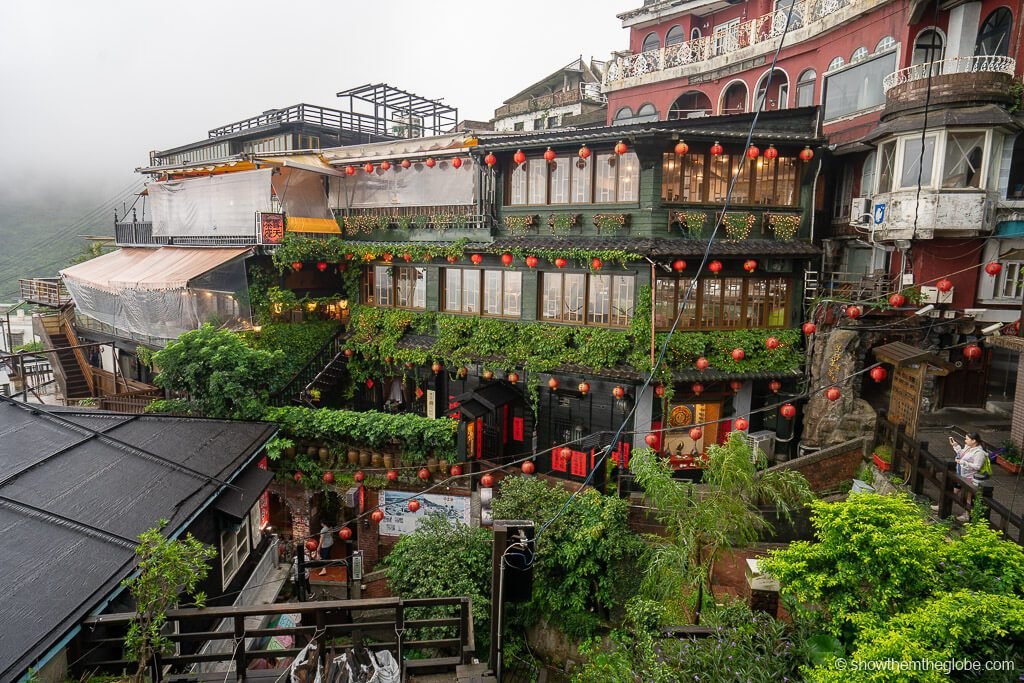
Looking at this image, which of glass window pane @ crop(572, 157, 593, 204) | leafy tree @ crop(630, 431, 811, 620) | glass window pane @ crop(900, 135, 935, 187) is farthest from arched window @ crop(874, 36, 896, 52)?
leafy tree @ crop(630, 431, 811, 620)

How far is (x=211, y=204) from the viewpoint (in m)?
26.4

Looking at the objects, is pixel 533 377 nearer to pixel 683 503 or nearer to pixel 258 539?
pixel 683 503

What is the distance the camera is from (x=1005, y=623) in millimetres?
6160

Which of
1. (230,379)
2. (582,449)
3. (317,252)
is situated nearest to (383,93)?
(317,252)

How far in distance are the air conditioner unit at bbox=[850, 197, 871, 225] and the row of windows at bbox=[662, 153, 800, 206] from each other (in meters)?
1.87

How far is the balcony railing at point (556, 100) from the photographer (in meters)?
37.1

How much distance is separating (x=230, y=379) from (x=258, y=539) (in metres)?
5.39

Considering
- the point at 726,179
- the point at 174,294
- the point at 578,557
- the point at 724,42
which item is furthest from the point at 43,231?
the point at 578,557

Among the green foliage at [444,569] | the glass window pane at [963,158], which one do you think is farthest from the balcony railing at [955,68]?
the green foliage at [444,569]

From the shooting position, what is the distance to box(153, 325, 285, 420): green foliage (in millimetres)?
18000

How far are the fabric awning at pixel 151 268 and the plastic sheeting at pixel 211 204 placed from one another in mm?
1154

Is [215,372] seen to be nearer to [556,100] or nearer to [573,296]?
[573,296]

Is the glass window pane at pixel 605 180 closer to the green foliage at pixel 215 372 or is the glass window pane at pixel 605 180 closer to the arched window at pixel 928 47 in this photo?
the arched window at pixel 928 47

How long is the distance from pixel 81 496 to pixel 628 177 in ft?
55.1
